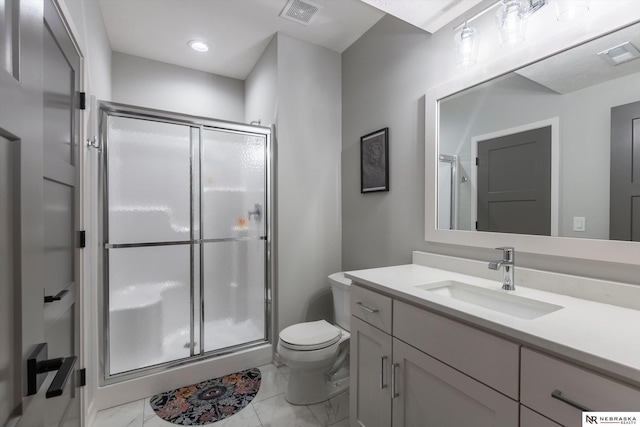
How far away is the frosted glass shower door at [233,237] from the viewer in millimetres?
2252

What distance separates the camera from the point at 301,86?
7.91 ft

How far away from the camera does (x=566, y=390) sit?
726mm

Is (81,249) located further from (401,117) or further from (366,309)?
(401,117)

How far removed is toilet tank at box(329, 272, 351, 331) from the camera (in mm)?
2056

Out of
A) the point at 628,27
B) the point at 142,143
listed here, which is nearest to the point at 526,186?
the point at 628,27

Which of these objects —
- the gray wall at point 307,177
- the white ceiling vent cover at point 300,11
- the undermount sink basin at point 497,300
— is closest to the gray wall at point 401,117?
the gray wall at point 307,177

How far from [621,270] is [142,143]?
265 cm

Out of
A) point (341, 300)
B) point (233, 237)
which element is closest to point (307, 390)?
point (341, 300)

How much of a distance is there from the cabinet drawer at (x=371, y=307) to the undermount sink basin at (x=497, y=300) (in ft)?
0.62

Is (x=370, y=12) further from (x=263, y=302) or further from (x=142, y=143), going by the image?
(x=263, y=302)

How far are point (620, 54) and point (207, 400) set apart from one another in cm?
272

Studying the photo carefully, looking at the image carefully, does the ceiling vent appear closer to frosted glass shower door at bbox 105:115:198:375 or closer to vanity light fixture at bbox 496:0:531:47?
vanity light fixture at bbox 496:0:531:47

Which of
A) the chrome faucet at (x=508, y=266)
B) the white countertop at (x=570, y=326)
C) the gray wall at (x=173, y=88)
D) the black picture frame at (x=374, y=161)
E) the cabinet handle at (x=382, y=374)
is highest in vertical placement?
the gray wall at (x=173, y=88)

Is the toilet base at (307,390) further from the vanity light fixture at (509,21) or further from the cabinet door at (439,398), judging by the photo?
the vanity light fixture at (509,21)
